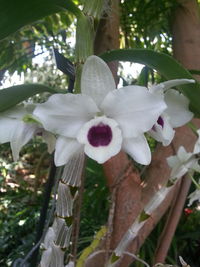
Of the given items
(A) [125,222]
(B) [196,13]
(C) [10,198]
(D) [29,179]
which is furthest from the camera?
(D) [29,179]

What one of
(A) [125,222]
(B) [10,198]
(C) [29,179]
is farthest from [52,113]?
(C) [29,179]

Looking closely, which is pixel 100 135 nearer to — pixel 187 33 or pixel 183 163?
pixel 183 163

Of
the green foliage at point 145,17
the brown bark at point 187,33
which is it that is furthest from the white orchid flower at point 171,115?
the green foliage at point 145,17

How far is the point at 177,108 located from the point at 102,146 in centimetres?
13

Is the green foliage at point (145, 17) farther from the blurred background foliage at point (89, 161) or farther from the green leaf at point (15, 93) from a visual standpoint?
the green leaf at point (15, 93)

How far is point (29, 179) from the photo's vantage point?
303 cm

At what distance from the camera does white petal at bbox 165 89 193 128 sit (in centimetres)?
43

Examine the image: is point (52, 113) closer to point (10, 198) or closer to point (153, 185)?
point (153, 185)

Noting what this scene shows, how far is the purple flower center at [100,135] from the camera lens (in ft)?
1.18

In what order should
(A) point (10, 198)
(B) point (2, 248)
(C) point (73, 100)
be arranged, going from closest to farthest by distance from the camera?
(C) point (73, 100) → (B) point (2, 248) → (A) point (10, 198)

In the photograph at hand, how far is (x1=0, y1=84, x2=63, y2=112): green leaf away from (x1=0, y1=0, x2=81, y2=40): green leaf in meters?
0.07

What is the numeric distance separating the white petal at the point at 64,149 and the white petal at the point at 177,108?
0.46 feet

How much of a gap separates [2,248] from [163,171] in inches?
44.3

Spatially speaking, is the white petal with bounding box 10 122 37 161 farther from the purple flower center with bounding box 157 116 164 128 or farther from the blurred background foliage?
the blurred background foliage
